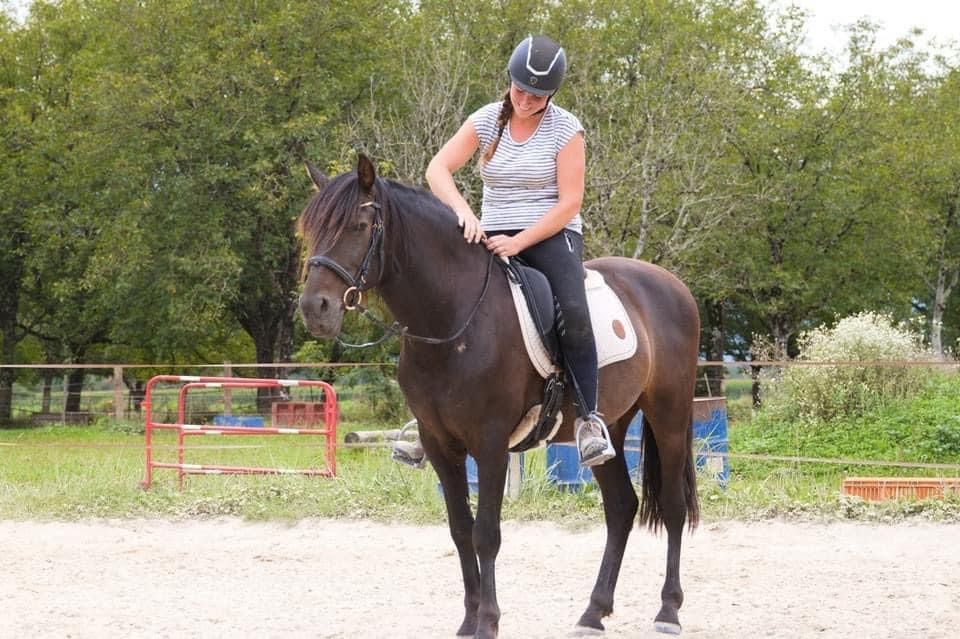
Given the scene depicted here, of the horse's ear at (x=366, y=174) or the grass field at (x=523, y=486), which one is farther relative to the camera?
the grass field at (x=523, y=486)

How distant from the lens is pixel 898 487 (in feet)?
28.5

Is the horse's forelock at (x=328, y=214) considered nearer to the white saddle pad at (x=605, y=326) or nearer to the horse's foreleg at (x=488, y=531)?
the white saddle pad at (x=605, y=326)

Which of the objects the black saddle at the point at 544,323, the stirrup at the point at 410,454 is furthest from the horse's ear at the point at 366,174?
the stirrup at the point at 410,454

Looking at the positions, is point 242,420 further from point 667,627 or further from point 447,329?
point 447,329

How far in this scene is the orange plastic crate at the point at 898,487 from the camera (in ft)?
28.2

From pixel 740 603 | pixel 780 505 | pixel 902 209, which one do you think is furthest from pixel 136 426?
pixel 902 209

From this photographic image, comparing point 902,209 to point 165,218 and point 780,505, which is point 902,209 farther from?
point 780,505

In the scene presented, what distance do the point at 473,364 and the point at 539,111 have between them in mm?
1172

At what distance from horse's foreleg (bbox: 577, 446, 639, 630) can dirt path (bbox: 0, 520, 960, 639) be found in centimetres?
23

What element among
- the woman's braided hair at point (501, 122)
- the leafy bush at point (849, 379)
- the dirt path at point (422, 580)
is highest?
the woman's braided hair at point (501, 122)

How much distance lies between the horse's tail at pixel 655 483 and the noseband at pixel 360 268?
208 centimetres

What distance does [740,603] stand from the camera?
5688 millimetres

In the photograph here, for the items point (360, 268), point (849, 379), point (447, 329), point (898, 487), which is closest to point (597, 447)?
point (447, 329)

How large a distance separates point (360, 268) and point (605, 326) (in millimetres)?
1394
